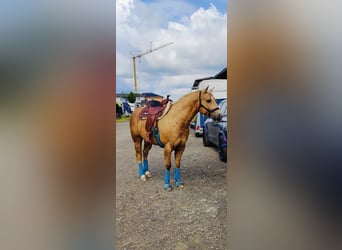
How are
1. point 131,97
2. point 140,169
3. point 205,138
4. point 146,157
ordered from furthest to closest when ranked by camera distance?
point 205,138
point 146,157
point 140,169
point 131,97

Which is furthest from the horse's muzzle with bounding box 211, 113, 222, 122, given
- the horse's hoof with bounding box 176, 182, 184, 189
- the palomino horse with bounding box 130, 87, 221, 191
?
A: the horse's hoof with bounding box 176, 182, 184, 189

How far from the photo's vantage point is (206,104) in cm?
125

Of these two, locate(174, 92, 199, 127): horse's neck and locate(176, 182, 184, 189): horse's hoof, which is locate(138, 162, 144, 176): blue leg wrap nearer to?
locate(176, 182, 184, 189): horse's hoof

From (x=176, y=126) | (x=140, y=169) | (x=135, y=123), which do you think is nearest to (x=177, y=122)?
(x=176, y=126)

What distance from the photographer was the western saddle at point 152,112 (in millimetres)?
1125

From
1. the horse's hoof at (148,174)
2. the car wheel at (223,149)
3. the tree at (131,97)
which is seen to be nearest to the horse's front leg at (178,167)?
the horse's hoof at (148,174)

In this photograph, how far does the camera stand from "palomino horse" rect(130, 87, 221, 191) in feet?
3.62

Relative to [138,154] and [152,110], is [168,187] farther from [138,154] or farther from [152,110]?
[152,110]

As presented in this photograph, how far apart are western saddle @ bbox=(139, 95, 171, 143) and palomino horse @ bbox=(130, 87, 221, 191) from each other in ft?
0.08

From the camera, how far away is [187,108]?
1.26 meters

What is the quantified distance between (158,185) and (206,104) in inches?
20.8

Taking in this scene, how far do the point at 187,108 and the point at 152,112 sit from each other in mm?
207
